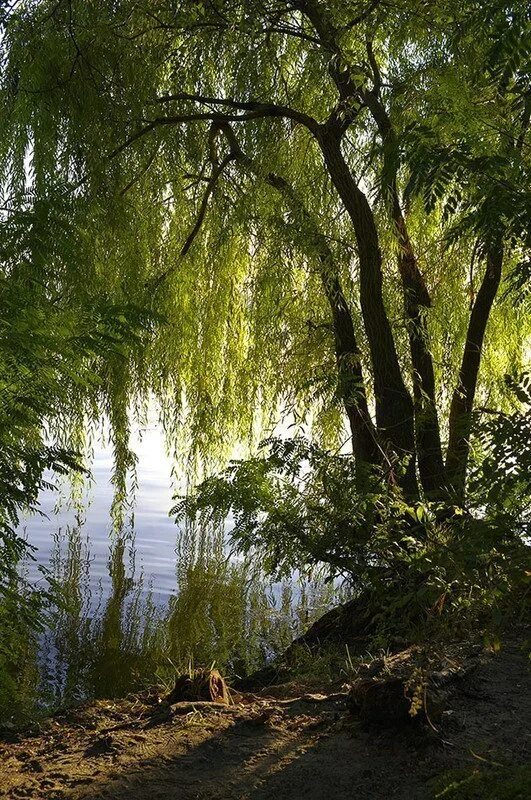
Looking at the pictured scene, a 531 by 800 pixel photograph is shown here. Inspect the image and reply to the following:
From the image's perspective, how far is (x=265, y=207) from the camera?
20.6 ft

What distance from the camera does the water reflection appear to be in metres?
5.57

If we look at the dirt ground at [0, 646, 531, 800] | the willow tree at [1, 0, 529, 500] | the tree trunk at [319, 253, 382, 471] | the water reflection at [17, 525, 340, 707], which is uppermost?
the willow tree at [1, 0, 529, 500]

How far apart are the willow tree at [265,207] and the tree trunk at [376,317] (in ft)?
0.04

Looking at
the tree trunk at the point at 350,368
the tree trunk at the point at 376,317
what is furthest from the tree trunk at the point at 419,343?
the tree trunk at the point at 350,368

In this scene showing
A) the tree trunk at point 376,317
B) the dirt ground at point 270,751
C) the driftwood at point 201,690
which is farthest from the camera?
the tree trunk at point 376,317

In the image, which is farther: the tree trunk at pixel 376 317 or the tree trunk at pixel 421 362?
the tree trunk at pixel 421 362

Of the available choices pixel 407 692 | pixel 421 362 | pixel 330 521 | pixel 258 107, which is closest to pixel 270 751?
pixel 407 692

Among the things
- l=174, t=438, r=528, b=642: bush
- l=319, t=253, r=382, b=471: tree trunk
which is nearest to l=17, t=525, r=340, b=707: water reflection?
l=174, t=438, r=528, b=642: bush

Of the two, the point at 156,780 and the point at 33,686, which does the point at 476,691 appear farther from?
the point at 33,686

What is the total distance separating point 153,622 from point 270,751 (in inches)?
147

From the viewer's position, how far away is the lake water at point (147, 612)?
18.4ft

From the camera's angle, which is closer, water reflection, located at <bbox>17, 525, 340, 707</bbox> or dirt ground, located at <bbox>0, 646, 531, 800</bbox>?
dirt ground, located at <bbox>0, 646, 531, 800</bbox>

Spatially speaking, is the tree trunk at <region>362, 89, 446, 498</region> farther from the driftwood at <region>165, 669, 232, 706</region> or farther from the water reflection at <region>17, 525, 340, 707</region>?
the driftwood at <region>165, 669, 232, 706</region>

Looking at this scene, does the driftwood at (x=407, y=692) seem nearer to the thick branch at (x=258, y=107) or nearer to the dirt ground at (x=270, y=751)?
the dirt ground at (x=270, y=751)
